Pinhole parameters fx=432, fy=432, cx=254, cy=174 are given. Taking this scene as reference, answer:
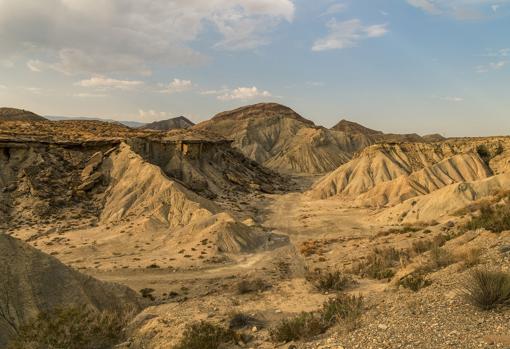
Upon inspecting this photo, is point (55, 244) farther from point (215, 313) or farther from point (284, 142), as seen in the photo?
point (284, 142)

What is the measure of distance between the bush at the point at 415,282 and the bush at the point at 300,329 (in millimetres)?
2879

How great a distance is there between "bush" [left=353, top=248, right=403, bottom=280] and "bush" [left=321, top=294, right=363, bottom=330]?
633cm

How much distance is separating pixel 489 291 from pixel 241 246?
73.5ft

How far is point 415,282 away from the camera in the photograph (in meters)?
11.7

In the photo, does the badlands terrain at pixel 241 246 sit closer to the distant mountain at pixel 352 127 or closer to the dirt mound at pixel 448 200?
the dirt mound at pixel 448 200

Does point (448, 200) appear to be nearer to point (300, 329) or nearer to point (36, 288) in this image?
point (300, 329)

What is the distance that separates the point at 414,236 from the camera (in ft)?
82.8

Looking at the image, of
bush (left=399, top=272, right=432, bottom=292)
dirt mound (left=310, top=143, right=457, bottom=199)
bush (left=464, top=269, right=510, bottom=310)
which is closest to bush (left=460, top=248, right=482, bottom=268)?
bush (left=399, top=272, right=432, bottom=292)

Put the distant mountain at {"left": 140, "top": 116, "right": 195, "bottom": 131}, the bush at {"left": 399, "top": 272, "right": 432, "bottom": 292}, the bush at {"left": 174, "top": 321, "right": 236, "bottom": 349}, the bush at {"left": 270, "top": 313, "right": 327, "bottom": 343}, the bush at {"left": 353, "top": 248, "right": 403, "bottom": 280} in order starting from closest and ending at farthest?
the bush at {"left": 270, "top": 313, "right": 327, "bottom": 343} < the bush at {"left": 174, "top": 321, "right": 236, "bottom": 349} < the bush at {"left": 399, "top": 272, "right": 432, "bottom": 292} < the bush at {"left": 353, "top": 248, "right": 403, "bottom": 280} < the distant mountain at {"left": 140, "top": 116, "right": 195, "bottom": 131}

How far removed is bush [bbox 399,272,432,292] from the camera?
11.4 meters

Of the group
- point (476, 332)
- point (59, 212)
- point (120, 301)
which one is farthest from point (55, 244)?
point (476, 332)

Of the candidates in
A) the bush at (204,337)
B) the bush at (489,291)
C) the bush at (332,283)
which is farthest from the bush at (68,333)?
the bush at (489,291)

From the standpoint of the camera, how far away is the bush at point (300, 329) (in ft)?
31.9

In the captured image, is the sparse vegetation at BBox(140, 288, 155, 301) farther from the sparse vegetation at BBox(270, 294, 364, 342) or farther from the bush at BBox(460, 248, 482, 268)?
the bush at BBox(460, 248, 482, 268)
